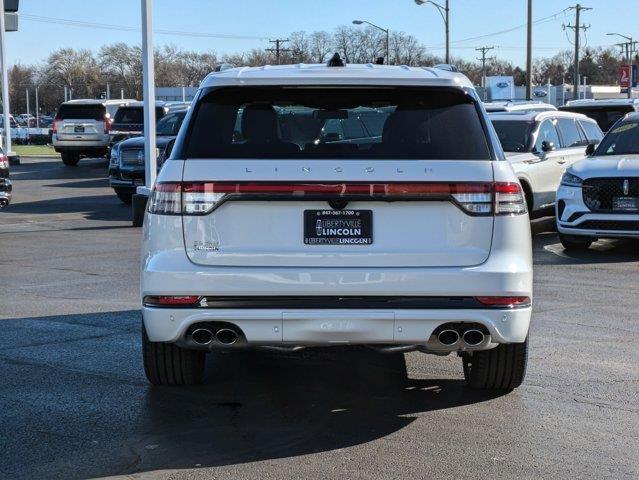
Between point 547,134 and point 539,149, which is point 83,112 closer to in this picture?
point 547,134

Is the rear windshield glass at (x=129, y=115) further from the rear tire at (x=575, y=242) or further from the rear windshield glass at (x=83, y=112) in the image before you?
the rear tire at (x=575, y=242)

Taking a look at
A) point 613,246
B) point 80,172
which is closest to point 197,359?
point 613,246

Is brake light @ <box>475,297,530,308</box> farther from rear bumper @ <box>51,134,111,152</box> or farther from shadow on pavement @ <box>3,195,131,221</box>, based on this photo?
rear bumper @ <box>51,134,111,152</box>

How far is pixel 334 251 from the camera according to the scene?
5309mm

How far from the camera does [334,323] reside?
5285 mm

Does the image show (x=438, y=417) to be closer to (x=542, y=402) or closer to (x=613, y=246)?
(x=542, y=402)

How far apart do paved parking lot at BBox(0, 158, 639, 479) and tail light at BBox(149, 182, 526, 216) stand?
3.85 feet

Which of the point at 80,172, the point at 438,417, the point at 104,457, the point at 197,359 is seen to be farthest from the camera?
the point at 80,172

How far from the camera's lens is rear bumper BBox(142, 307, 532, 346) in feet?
17.3

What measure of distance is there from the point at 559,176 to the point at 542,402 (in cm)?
1019

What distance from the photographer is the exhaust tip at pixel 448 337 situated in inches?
213

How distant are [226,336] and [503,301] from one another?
4.68 ft

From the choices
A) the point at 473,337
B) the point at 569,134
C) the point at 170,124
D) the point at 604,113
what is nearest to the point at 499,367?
the point at 473,337

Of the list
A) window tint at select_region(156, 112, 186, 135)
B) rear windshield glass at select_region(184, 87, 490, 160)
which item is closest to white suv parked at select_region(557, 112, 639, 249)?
rear windshield glass at select_region(184, 87, 490, 160)
